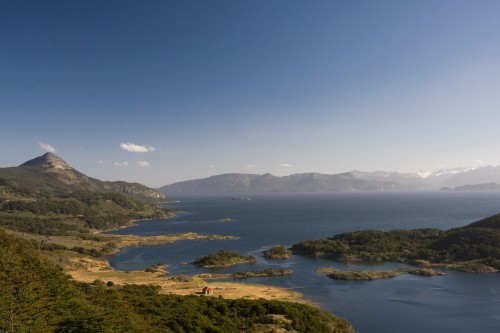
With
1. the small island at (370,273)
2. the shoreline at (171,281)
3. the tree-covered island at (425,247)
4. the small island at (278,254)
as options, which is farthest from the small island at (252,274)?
the tree-covered island at (425,247)

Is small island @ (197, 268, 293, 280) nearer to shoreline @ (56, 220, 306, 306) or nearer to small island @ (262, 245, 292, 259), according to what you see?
shoreline @ (56, 220, 306, 306)

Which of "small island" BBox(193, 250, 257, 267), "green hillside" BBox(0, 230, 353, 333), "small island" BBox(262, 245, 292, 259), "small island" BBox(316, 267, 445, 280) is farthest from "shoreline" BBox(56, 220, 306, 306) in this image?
"small island" BBox(262, 245, 292, 259)

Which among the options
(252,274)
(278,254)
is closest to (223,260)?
(252,274)

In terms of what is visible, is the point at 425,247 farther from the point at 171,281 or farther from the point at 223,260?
the point at 171,281

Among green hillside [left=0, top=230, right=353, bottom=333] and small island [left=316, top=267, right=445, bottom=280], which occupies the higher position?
green hillside [left=0, top=230, right=353, bottom=333]

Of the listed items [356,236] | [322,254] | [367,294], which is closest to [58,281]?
[367,294]

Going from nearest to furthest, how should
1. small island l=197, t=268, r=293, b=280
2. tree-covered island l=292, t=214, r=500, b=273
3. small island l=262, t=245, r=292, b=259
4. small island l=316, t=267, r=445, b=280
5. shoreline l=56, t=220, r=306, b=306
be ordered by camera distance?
shoreline l=56, t=220, r=306, b=306 → small island l=316, t=267, r=445, b=280 → small island l=197, t=268, r=293, b=280 → tree-covered island l=292, t=214, r=500, b=273 → small island l=262, t=245, r=292, b=259
